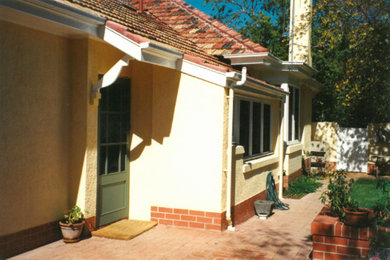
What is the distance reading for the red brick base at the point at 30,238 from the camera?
526 centimetres

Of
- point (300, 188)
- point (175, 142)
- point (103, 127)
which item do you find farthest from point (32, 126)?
point (300, 188)

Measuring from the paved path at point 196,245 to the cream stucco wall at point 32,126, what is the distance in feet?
2.05

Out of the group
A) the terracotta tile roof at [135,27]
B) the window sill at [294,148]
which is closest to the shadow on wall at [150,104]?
the terracotta tile roof at [135,27]

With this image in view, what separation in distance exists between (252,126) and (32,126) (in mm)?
4953

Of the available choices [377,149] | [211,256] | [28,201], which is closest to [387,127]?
[377,149]

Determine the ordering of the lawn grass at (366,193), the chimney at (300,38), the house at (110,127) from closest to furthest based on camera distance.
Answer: the house at (110,127) < the lawn grass at (366,193) < the chimney at (300,38)

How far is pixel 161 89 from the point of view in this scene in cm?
733

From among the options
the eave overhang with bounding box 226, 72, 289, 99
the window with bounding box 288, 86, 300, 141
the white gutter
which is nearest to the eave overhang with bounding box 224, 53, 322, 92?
the window with bounding box 288, 86, 300, 141

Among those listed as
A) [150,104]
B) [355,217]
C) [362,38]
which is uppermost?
[362,38]

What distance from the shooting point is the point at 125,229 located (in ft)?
22.6

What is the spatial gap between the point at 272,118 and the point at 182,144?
12.8ft

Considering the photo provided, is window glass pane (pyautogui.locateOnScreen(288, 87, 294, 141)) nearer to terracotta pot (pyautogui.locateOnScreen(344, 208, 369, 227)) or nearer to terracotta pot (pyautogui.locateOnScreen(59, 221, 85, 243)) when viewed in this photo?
terracotta pot (pyautogui.locateOnScreen(344, 208, 369, 227))

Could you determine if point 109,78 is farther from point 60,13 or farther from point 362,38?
point 362,38

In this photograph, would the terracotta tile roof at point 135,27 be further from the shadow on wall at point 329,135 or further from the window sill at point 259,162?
the shadow on wall at point 329,135
